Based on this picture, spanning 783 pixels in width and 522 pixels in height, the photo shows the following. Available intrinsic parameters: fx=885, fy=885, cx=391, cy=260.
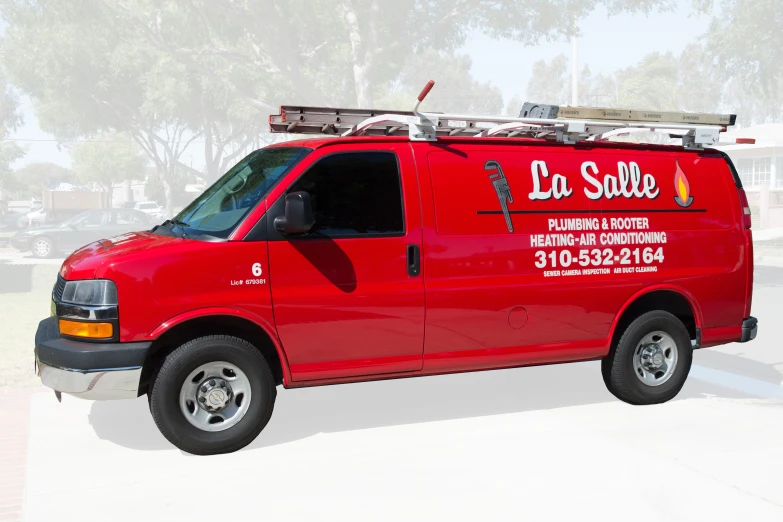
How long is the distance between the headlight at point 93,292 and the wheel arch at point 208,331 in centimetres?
37

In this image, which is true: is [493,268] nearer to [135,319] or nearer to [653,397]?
[653,397]

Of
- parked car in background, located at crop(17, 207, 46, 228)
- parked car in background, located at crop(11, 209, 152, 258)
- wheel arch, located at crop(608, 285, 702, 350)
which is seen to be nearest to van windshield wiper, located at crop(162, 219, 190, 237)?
wheel arch, located at crop(608, 285, 702, 350)

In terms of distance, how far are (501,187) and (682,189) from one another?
1.82 metres

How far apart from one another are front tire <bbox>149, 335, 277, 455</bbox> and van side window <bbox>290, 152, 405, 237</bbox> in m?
1.04

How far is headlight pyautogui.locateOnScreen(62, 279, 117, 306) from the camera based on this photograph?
5762 mm

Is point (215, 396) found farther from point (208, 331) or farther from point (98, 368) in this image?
point (98, 368)

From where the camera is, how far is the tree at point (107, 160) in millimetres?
73250

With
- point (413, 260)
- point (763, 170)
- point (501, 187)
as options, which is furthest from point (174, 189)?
point (413, 260)

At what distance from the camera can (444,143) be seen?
679 centimetres

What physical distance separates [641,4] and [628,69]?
6465cm

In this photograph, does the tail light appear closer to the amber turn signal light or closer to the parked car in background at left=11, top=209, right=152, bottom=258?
the amber turn signal light

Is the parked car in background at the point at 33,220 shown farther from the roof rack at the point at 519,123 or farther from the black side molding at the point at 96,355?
the black side molding at the point at 96,355

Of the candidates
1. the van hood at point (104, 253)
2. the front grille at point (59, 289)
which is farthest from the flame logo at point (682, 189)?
the front grille at point (59, 289)

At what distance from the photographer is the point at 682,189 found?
7.60 meters
